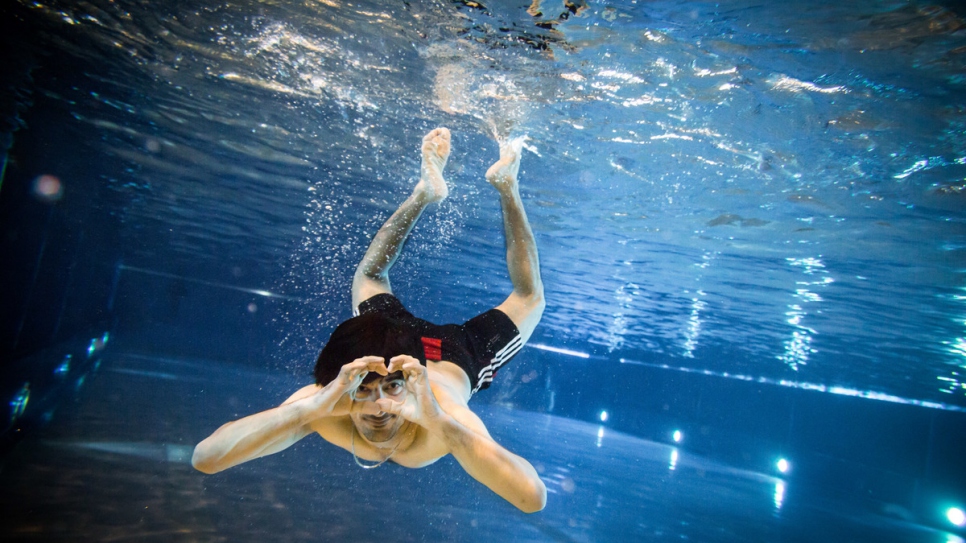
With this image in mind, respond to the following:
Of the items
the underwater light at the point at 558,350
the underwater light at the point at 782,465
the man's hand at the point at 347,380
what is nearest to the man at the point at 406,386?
the man's hand at the point at 347,380

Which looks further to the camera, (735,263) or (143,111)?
(735,263)

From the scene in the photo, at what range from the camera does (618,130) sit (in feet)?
32.7

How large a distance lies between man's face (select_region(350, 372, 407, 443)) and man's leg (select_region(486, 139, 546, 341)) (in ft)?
8.77

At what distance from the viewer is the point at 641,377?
41.9 m

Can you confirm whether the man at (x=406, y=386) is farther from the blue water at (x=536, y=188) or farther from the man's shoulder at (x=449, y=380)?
the blue water at (x=536, y=188)

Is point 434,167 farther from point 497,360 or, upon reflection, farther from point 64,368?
point 64,368

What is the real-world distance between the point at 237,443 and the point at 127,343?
45086mm

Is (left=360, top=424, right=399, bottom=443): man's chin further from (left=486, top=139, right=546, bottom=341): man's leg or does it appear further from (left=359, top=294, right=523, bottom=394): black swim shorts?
(left=486, top=139, right=546, bottom=341): man's leg

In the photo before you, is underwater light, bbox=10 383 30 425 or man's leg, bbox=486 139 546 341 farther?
underwater light, bbox=10 383 30 425

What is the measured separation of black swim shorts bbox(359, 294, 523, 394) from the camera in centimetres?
567

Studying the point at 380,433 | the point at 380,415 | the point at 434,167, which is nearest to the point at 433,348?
the point at 380,433

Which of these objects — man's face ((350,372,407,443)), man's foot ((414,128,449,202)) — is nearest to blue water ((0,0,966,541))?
man's foot ((414,128,449,202))

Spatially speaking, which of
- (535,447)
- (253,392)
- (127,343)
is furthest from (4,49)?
(127,343)

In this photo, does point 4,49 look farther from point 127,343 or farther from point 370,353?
point 127,343
